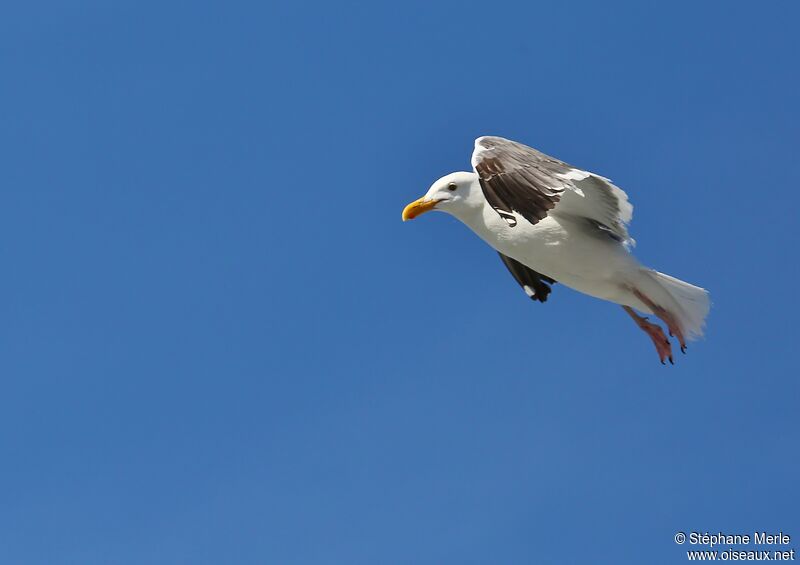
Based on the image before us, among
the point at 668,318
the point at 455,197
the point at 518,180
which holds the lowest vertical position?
the point at 668,318

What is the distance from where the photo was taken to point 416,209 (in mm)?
16453


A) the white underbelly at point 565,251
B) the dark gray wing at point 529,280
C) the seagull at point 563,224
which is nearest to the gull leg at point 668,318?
the seagull at point 563,224

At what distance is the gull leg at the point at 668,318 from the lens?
16.0 m

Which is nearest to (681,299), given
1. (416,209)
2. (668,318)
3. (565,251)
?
(668,318)

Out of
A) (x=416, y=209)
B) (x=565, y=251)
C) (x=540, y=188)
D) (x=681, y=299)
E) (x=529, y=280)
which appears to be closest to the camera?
(x=540, y=188)

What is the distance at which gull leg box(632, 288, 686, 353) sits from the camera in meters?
16.0

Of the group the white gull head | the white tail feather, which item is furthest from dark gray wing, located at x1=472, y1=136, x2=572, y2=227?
the white tail feather

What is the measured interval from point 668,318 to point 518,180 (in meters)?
2.67

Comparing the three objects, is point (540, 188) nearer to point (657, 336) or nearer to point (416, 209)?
point (416, 209)

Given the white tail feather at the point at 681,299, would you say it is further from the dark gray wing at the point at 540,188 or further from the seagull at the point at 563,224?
the dark gray wing at the point at 540,188

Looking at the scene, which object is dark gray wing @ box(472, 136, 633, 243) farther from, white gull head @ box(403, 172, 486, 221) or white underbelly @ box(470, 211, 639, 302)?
white gull head @ box(403, 172, 486, 221)

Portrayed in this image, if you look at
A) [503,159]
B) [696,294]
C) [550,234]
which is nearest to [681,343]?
[696,294]

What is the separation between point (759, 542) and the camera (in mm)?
14008

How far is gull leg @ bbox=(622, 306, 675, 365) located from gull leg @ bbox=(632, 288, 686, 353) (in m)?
0.38
